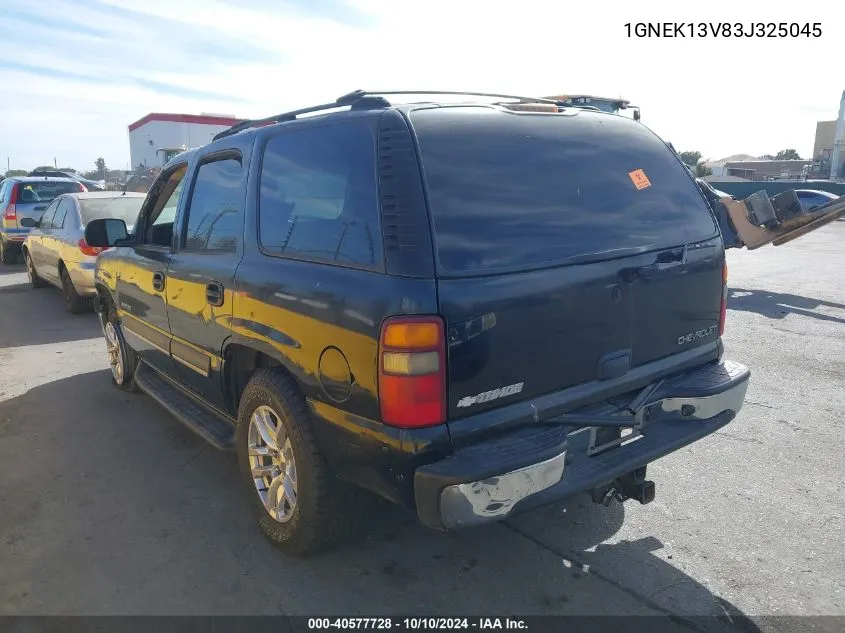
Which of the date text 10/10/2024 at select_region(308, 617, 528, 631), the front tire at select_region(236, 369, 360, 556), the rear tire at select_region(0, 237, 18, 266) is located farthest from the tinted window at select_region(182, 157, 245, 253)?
the rear tire at select_region(0, 237, 18, 266)

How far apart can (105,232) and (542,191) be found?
3386 millimetres

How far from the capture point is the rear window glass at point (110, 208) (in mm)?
8383

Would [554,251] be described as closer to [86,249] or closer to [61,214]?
[86,249]

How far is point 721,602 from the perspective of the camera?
2748 mm

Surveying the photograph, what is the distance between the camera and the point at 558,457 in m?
2.49

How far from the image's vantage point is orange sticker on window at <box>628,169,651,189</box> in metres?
3.08

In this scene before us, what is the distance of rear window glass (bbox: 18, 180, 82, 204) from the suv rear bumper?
43.7 ft

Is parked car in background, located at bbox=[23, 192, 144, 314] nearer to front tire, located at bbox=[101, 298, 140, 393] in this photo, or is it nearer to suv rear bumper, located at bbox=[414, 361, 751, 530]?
front tire, located at bbox=[101, 298, 140, 393]

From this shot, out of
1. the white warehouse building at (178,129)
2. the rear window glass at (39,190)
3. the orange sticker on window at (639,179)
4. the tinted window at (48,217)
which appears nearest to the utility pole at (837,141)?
the white warehouse building at (178,129)

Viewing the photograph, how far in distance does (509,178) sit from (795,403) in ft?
12.2

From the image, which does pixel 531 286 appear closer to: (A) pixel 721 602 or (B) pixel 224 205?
(A) pixel 721 602

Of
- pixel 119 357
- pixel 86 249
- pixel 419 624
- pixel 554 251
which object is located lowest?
pixel 419 624

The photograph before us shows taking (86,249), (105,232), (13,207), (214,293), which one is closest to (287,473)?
(214,293)

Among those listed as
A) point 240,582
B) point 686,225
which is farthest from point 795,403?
point 240,582
